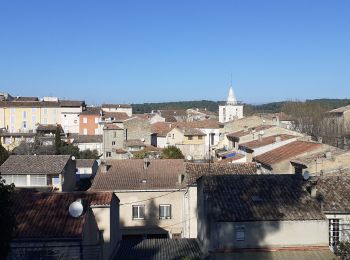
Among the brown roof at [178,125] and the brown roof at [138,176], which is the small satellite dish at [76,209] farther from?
the brown roof at [178,125]

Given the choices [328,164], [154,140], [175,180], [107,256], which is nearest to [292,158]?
[328,164]

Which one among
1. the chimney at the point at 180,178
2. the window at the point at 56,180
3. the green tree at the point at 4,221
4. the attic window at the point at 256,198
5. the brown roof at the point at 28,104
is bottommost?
the window at the point at 56,180

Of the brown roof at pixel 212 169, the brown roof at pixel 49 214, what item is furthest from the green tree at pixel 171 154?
the brown roof at pixel 49 214

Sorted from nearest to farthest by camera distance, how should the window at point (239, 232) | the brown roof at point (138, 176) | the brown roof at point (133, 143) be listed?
the window at point (239, 232) < the brown roof at point (138, 176) < the brown roof at point (133, 143)

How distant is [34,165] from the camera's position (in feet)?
119

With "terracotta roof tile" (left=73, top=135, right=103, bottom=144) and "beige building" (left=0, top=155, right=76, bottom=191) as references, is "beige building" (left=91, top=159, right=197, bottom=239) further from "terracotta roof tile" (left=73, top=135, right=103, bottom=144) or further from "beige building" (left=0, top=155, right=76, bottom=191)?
"terracotta roof tile" (left=73, top=135, right=103, bottom=144)

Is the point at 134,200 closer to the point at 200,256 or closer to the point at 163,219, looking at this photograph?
→ the point at 163,219

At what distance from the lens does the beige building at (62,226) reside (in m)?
16.5

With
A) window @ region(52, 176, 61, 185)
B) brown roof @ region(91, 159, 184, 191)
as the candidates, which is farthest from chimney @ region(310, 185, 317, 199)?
window @ region(52, 176, 61, 185)

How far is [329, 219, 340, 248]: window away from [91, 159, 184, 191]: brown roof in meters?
11.5

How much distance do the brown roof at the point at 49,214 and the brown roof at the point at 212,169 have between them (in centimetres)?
942

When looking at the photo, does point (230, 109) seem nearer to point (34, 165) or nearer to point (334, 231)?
point (34, 165)

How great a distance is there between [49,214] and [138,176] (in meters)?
14.4

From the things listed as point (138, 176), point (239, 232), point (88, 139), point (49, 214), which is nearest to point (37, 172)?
point (138, 176)
